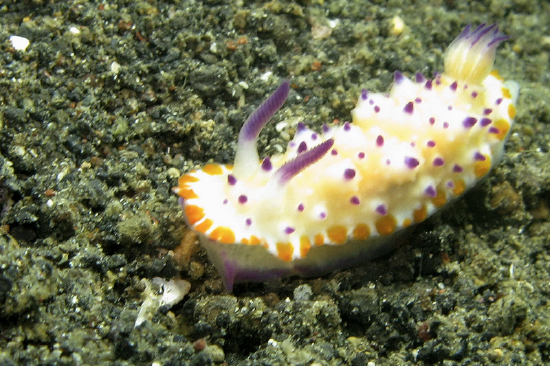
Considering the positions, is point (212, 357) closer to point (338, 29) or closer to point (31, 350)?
point (31, 350)

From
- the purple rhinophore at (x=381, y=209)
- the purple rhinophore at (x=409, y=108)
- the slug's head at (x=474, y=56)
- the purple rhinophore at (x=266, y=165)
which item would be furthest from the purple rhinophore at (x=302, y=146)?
the slug's head at (x=474, y=56)

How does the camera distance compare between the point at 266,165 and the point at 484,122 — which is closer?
the point at 266,165

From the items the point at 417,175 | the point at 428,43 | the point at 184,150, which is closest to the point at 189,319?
the point at 184,150

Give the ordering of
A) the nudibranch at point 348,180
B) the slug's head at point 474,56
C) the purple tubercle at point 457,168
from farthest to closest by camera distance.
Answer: the slug's head at point 474,56, the purple tubercle at point 457,168, the nudibranch at point 348,180

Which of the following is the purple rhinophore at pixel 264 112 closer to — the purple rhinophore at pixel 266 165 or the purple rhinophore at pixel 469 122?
the purple rhinophore at pixel 266 165

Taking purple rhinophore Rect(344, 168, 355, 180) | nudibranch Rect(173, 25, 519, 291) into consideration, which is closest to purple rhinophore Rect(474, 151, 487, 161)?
nudibranch Rect(173, 25, 519, 291)

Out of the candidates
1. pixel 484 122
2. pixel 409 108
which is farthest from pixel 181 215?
pixel 484 122

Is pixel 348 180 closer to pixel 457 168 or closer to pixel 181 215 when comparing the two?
pixel 457 168
